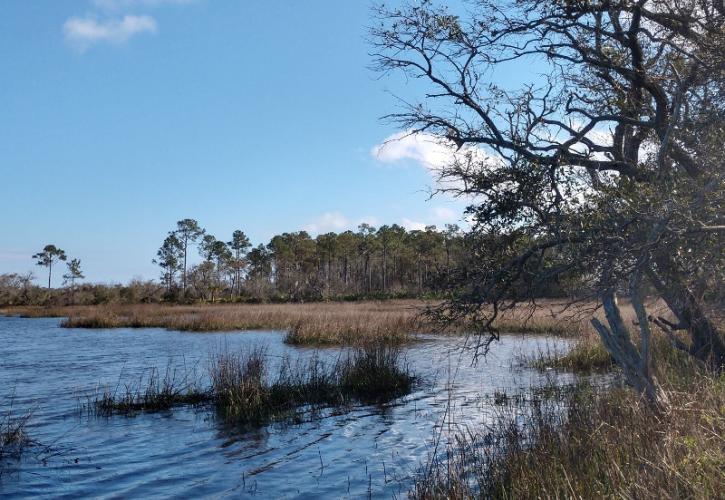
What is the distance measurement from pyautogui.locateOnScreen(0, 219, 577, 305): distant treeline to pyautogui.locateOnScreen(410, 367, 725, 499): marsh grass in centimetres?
5269

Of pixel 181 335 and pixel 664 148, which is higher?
pixel 664 148

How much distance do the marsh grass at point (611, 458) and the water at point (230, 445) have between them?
0.74 meters

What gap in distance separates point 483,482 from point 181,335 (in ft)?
85.0

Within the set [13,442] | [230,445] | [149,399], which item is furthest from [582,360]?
[13,442]

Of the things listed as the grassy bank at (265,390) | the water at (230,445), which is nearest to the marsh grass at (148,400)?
the grassy bank at (265,390)

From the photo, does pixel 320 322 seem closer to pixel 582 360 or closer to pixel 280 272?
pixel 582 360

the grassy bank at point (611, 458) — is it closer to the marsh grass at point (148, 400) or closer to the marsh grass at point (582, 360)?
the marsh grass at point (148, 400)

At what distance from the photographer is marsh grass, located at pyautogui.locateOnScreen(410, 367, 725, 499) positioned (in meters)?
3.96

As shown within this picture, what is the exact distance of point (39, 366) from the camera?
18.6m

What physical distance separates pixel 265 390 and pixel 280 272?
66541 millimetres

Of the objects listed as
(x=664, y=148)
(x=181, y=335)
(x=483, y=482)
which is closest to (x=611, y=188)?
(x=664, y=148)

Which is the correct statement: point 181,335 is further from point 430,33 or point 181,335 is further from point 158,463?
point 430,33

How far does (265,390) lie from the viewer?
39.1 feet

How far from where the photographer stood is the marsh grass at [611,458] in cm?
396
